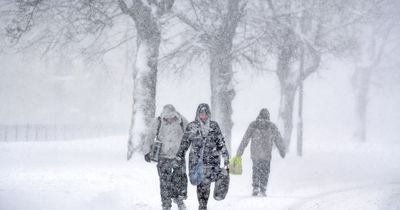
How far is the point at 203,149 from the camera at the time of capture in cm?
907

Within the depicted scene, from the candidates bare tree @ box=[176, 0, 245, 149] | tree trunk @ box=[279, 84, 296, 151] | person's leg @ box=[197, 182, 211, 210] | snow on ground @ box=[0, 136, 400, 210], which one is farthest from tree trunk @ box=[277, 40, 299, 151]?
person's leg @ box=[197, 182, 211, 210]

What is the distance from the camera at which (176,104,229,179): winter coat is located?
900 centimetres

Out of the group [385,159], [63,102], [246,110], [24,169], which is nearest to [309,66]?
[385,159]

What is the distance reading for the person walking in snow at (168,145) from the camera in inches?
388

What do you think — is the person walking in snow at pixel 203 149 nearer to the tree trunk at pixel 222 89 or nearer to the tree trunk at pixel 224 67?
the tree trunk at pixel 224 67

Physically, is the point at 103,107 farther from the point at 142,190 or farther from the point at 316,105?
the point at 142,190

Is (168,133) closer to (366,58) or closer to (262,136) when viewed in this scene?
(262,136)

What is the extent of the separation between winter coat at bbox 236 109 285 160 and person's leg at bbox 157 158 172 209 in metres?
2.67

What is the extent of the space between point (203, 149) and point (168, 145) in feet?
3.22

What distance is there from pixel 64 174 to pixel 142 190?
→ 250cm

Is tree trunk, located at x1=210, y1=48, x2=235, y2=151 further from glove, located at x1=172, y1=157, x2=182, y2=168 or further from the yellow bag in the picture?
glove, located at x1=172, y1=157, x2=182, y2=168

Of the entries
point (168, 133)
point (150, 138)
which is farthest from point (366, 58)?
point (150, 138)

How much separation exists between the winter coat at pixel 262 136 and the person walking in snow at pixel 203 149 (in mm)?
3097

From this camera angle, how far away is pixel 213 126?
9062 millimetres
